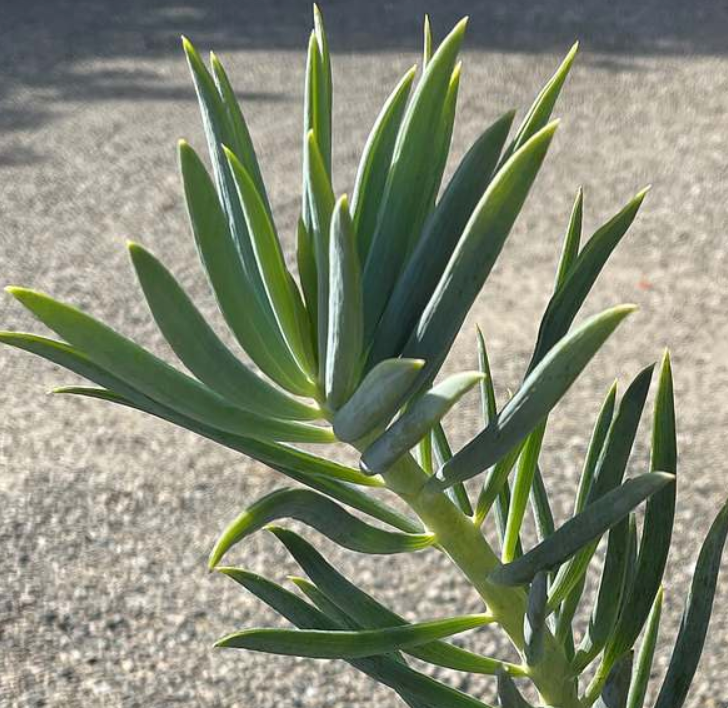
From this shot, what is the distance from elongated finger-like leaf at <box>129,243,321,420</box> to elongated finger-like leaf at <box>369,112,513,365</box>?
6 centimetres

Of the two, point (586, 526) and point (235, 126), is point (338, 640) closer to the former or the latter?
point (586, 526)

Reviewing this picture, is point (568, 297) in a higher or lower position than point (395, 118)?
lower

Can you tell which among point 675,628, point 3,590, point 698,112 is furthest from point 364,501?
point 698,112

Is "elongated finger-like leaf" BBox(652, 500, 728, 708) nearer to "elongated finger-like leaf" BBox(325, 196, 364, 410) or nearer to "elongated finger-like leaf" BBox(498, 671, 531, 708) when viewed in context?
"elongated finger-like leaf" BBox(498, 671, 531, 708)

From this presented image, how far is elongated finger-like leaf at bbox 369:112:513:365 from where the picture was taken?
2.20ft

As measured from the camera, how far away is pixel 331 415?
0.72 meters

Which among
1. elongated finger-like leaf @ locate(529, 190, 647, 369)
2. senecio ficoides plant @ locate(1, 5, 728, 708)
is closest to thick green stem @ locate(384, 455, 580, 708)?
senecio ficoides plant @ locate(1, 5, 728, 708)

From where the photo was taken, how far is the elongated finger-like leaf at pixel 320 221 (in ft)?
2.14

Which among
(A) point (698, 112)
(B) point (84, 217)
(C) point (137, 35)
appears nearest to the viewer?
(B) point (84, 217)

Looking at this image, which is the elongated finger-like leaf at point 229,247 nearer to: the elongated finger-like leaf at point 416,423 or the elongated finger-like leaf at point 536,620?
the elongated finger-like leaf at point 416,423

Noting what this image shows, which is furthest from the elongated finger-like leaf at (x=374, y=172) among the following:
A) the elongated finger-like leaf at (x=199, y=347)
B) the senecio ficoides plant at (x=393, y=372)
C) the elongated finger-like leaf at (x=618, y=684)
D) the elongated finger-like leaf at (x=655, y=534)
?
the elongated finger-like leaf at (x=618, y=684)

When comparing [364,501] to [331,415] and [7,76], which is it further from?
[7,76]

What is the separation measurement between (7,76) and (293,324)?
16.2 ft

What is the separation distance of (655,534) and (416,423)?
284 mm
